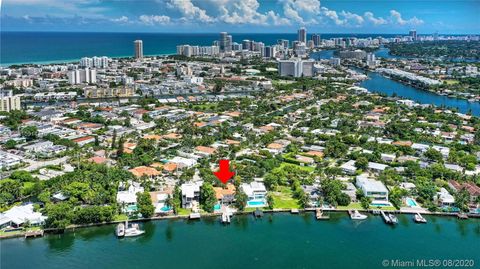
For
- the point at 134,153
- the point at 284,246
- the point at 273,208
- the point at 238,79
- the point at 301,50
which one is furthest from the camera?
the point at 301,50

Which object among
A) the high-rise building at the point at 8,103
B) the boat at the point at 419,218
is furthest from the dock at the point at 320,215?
the high-rise building at the point at 8,103

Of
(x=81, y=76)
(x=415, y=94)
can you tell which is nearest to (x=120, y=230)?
(x=81, y=76)

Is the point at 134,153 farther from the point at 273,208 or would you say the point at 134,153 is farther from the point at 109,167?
the point at 273,208

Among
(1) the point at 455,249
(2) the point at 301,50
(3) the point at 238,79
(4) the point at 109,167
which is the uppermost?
(2) the point at 301,50

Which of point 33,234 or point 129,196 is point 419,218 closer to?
point 129,196

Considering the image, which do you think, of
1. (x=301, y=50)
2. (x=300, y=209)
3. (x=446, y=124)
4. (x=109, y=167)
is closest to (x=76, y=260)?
(x=109, y=167)

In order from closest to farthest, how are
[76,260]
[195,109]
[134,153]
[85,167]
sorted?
[76,260] < [85,167] < [134,153] < [195,109]

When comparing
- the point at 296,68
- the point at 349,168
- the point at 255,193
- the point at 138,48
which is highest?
the point at 138,48
